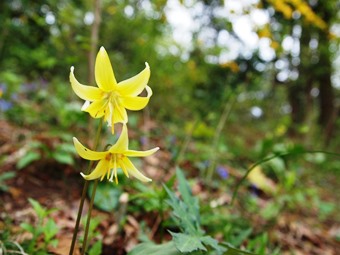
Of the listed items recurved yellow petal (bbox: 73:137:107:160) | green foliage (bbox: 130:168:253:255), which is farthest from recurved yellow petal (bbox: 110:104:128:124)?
green foliage (bbox: 130:168:253:255)

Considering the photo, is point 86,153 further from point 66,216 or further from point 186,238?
point 66,216

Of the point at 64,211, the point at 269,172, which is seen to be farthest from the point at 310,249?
the point at 64,211

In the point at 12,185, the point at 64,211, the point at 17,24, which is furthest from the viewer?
the point at 17,24

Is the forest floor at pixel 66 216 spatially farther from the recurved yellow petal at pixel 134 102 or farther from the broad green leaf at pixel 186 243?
the recurved yellow petal at pixel 134 102

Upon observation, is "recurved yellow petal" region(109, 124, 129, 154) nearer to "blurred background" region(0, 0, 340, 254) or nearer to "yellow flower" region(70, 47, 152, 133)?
"yellow flower" region(70, 47, 152, 133)

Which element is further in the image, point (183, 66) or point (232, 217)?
point (183, 66)

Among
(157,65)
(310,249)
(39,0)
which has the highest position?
(39,0)

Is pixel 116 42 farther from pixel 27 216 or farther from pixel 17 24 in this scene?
pixel 27 216
